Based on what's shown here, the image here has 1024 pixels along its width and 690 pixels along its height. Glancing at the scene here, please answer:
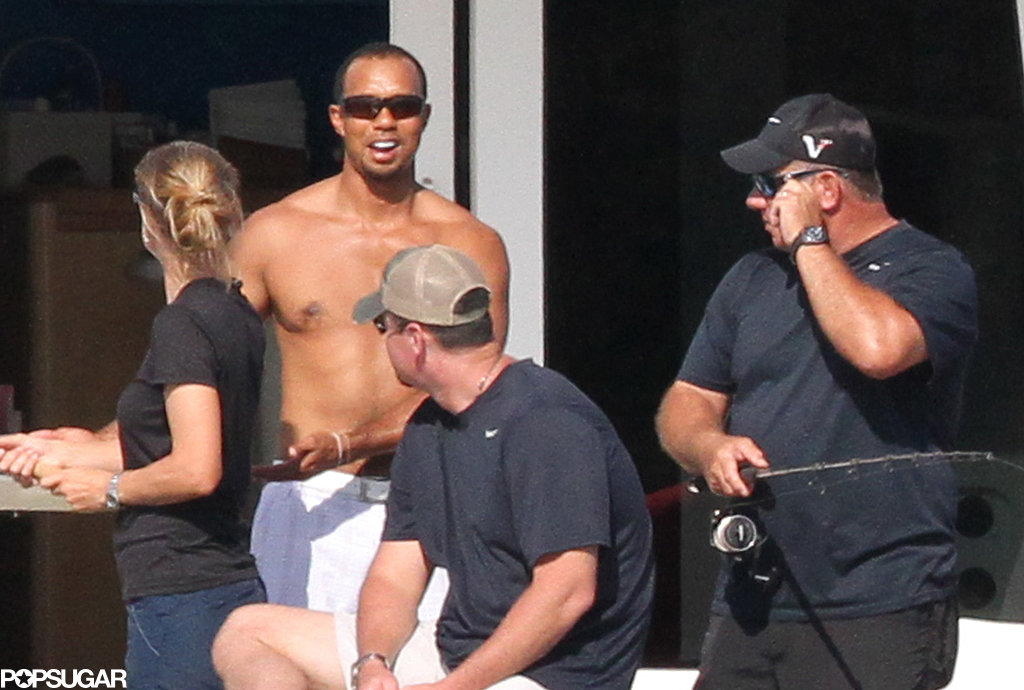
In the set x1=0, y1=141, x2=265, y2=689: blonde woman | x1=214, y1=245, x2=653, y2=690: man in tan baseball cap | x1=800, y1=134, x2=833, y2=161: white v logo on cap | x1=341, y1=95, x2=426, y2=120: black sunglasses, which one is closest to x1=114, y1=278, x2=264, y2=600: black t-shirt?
x1=0, y1=141, x2=265, y2=689: blonde woman

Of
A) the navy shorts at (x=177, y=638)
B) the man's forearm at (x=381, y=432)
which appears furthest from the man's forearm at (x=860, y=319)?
the navy shorts at (x=177, y=638)

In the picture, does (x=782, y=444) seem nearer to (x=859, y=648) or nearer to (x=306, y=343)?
(x=859, y=648)

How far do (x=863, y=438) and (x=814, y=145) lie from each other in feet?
1.62

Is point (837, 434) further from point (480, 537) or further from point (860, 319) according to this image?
point (480, 537)

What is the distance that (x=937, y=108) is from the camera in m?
4.34

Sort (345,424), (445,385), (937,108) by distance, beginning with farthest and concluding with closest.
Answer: (937,108) < (345,424) < (445,385)

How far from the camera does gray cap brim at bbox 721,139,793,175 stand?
3344mm

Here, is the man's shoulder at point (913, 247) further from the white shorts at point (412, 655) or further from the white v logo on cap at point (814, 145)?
the white shorts at point (412, 655)

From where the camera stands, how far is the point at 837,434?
129 inches

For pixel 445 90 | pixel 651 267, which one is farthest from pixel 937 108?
pixel 445 90

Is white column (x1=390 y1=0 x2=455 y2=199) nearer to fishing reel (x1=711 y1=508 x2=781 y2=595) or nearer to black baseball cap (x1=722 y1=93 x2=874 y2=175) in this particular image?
black baseball cap (x1=722 y1=93 x2=874 y2=175)

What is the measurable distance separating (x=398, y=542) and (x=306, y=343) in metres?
0.82

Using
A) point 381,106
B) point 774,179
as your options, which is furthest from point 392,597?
point 381,106

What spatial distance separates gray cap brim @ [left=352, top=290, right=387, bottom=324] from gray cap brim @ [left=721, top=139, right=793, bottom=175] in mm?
637
